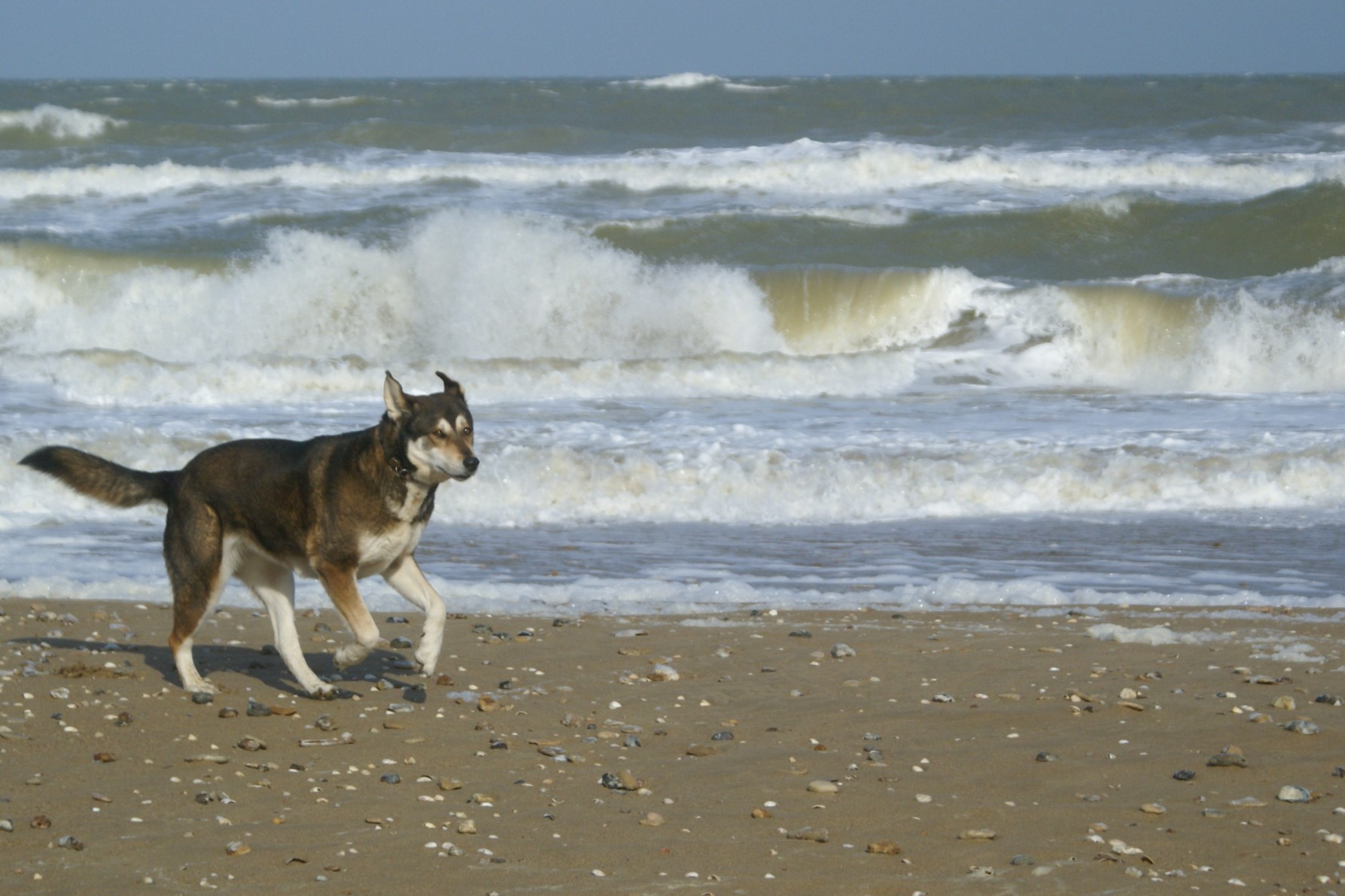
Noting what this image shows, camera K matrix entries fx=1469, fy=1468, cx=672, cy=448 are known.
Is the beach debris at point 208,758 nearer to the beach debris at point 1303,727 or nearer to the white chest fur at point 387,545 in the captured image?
the white chest fur at point 387,545

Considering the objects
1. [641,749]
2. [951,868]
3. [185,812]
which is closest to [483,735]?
[641,749]

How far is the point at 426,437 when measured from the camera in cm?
527

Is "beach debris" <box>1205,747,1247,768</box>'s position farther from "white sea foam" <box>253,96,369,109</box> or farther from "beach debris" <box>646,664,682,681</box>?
"white sea foam" <box>253,96,369,109</box>

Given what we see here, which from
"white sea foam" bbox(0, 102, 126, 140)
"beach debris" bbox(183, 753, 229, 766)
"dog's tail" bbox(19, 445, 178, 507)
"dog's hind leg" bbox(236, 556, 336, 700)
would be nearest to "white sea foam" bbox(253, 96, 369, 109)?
"white sea foam" bbox(0, 102, 126, 140)

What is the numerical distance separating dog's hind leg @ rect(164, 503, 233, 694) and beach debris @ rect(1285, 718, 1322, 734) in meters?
3.88

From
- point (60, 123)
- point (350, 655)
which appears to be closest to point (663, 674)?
point (350, 655)

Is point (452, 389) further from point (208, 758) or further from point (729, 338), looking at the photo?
point (729, 338)

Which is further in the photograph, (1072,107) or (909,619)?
(1072,107)

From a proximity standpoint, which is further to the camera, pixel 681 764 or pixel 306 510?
pixel 306 510

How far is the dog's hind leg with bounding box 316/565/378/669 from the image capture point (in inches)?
212

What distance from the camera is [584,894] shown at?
12.2ft

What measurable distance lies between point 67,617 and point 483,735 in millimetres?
2742

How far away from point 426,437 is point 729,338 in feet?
46.2

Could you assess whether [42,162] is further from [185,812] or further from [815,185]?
[185,812]
